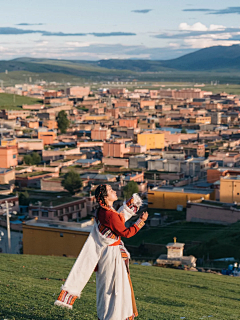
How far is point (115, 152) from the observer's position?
44188mm

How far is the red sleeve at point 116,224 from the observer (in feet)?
15.8

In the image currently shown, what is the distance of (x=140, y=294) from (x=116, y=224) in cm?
361

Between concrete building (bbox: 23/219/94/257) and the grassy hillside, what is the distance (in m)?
3.52

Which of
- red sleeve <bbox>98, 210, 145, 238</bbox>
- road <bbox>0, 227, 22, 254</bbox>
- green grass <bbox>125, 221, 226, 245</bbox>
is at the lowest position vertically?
road <bbox>0, 227, 22, 254</bbox>

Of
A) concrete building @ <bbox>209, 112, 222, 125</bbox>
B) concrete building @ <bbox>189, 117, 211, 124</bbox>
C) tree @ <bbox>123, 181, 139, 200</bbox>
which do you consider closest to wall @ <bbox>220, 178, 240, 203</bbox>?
Answer: tree @ <bbox>123, 181, 139, 200</bbox>

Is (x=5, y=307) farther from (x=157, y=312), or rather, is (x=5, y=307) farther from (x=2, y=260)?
(x=2, y=260)

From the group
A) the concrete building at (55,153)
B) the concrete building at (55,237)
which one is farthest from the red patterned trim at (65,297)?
the concrete building at (55,153)

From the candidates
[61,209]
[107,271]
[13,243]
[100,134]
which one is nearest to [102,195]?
[107,271]

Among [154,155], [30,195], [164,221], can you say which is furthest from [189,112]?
[164,221]

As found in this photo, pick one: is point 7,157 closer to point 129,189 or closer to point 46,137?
point 46,137

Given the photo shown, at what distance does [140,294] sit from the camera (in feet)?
26.8

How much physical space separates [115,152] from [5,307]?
125ft

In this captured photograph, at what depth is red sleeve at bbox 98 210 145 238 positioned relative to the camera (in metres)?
4.82

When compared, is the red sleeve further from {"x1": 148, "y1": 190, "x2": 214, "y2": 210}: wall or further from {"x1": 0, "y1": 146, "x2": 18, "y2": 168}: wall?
{"x1": 0, "y1": 146, "x2": 18, "y2": 168}: wall
